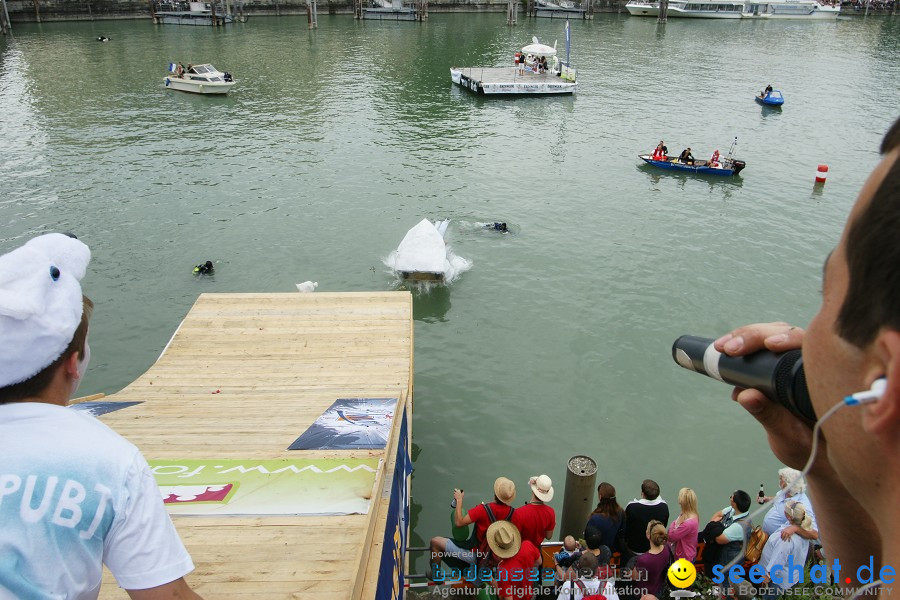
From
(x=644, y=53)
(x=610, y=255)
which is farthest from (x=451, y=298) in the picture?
(x=644, y=53)

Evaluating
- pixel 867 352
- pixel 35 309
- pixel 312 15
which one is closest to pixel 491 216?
pixel 35 309

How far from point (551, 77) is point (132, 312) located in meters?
36.4

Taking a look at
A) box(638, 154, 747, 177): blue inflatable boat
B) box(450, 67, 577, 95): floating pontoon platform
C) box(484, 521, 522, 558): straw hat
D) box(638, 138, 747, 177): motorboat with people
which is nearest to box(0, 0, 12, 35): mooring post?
box(450, 67, 577, 95): floating pontoon platform

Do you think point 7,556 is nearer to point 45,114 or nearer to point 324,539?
point 324,539

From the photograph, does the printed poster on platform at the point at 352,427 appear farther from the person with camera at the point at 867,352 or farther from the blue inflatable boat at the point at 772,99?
the blue inflatable boat at the point at 772,99

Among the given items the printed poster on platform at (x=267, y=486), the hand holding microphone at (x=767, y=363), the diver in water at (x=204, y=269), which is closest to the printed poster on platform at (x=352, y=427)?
the printed poster on platform at (x=267, y=486)

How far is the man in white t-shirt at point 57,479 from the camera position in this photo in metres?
2.19

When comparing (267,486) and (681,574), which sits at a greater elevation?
(267,486)

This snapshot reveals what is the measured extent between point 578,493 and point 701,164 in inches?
873

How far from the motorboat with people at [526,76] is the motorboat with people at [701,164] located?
53.5 ft

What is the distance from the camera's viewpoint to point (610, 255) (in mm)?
20125

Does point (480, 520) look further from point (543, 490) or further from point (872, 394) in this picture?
point (872, 394)

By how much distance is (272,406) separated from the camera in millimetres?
8352

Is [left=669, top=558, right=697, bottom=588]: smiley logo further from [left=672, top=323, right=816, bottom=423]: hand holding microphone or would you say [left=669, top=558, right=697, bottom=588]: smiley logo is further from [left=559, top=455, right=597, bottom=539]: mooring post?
[left=672, top=323, right=816, bottom=423]: hand holding microphone
